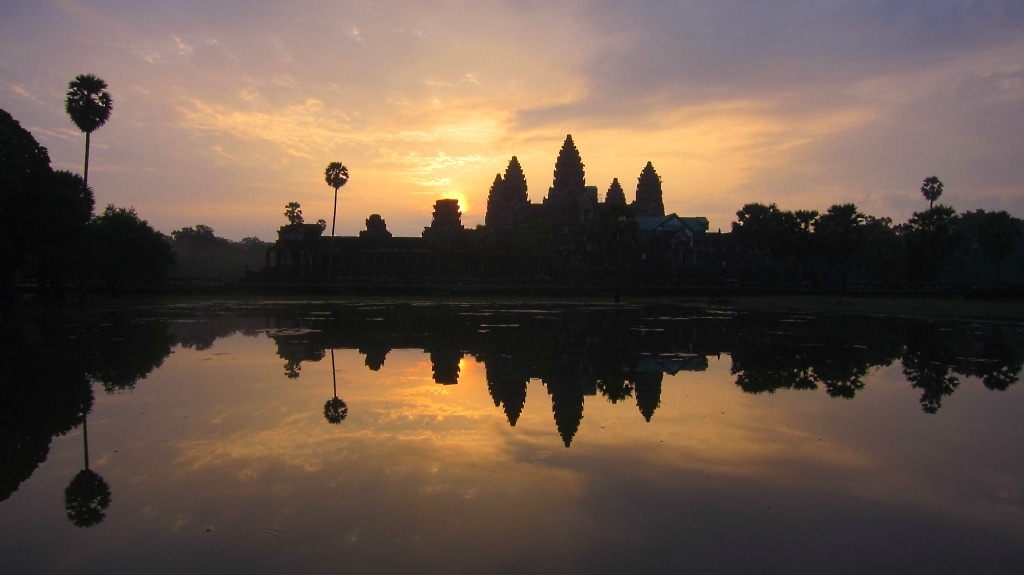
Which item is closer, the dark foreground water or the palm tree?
the dark foreground water

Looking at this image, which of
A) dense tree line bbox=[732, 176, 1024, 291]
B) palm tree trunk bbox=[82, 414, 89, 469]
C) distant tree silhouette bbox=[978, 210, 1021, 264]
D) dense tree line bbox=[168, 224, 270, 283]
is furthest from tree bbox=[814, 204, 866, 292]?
dense tree line bbox=[168, 224, 270, 283]

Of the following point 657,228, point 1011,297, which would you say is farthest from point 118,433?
point 657,228

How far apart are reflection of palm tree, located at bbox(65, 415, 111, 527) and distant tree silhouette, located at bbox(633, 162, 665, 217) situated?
100208mm

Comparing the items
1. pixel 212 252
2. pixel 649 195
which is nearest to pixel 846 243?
pixel 649 195

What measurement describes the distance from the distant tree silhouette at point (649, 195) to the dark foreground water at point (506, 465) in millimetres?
88211

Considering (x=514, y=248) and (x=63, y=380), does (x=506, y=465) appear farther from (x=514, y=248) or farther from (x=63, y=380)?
(x=514, y=248)

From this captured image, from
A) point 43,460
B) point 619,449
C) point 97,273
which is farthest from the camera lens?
point 97,273

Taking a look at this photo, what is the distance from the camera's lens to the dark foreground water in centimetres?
572

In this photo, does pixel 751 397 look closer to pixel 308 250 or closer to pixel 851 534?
pixel 851 534

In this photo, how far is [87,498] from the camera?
6.91 m

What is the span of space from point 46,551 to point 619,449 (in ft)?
19.7

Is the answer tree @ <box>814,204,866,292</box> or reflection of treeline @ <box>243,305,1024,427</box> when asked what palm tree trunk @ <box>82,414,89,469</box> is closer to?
reflection of treeline @ <box>243,305,1024,427</box>

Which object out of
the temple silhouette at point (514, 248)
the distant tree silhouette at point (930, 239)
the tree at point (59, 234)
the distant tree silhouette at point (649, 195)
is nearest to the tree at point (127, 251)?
the tree at point (59, 234)

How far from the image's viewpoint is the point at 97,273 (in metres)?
52.9
